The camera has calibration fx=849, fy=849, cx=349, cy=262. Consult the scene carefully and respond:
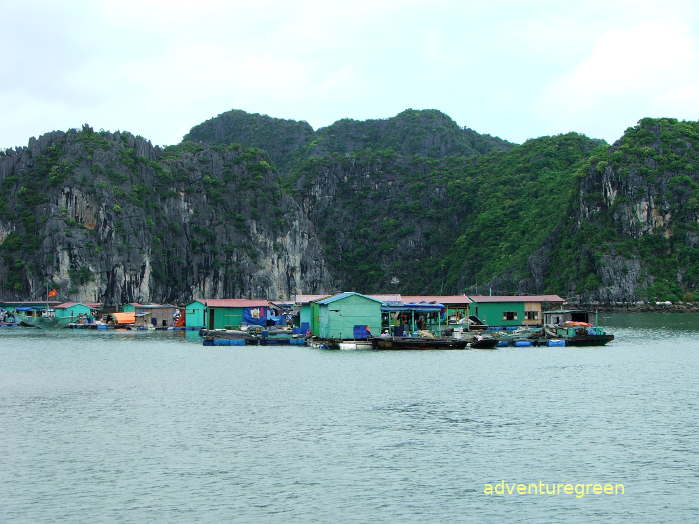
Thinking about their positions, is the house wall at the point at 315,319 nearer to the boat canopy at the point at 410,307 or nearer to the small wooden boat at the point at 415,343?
the boat canopy at the point at 410,307

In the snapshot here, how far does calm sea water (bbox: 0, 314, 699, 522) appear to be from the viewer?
2472cm

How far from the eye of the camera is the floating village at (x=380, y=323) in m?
75.2

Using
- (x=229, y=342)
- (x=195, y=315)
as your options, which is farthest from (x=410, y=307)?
(x=195, y=315)

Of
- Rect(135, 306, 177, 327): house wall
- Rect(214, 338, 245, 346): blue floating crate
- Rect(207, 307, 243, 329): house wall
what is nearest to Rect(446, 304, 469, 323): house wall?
Rect(214, 338, 245, 346): blue floating crate

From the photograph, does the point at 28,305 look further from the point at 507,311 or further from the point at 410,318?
the point at 507,311

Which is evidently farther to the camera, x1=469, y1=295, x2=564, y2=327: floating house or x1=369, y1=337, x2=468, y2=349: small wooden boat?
x1=469, y1=295, x2=564, y2=327: floating house

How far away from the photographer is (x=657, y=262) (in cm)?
18600

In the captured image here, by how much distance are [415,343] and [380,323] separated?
4.96 meters

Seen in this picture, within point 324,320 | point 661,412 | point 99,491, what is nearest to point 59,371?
point 324,320

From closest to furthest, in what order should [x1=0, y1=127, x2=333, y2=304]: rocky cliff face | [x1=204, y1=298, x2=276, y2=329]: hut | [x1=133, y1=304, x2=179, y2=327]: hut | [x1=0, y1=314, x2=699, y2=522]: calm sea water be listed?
[x1=0, y1=314, x2=699, y2=522]: calm sea water, [x1=204, y1=298, x2=276, y2=329]: hut, [x1=133, y1=304, x2=179, y2=327]: hut, [x1=0, y1=127, x2=333, y2=304]: rocky cliff face

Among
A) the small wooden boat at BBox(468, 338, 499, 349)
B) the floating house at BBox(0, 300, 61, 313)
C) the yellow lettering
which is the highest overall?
the floating house at BBox(0, 300, 61, 313)

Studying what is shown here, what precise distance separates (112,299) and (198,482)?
Result: 489 feet

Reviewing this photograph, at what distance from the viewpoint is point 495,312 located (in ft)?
308

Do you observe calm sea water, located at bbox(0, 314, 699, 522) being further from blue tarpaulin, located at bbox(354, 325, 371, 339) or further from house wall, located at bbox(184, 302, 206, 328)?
house wall, located at bbox(184, 302, 206, 328)
